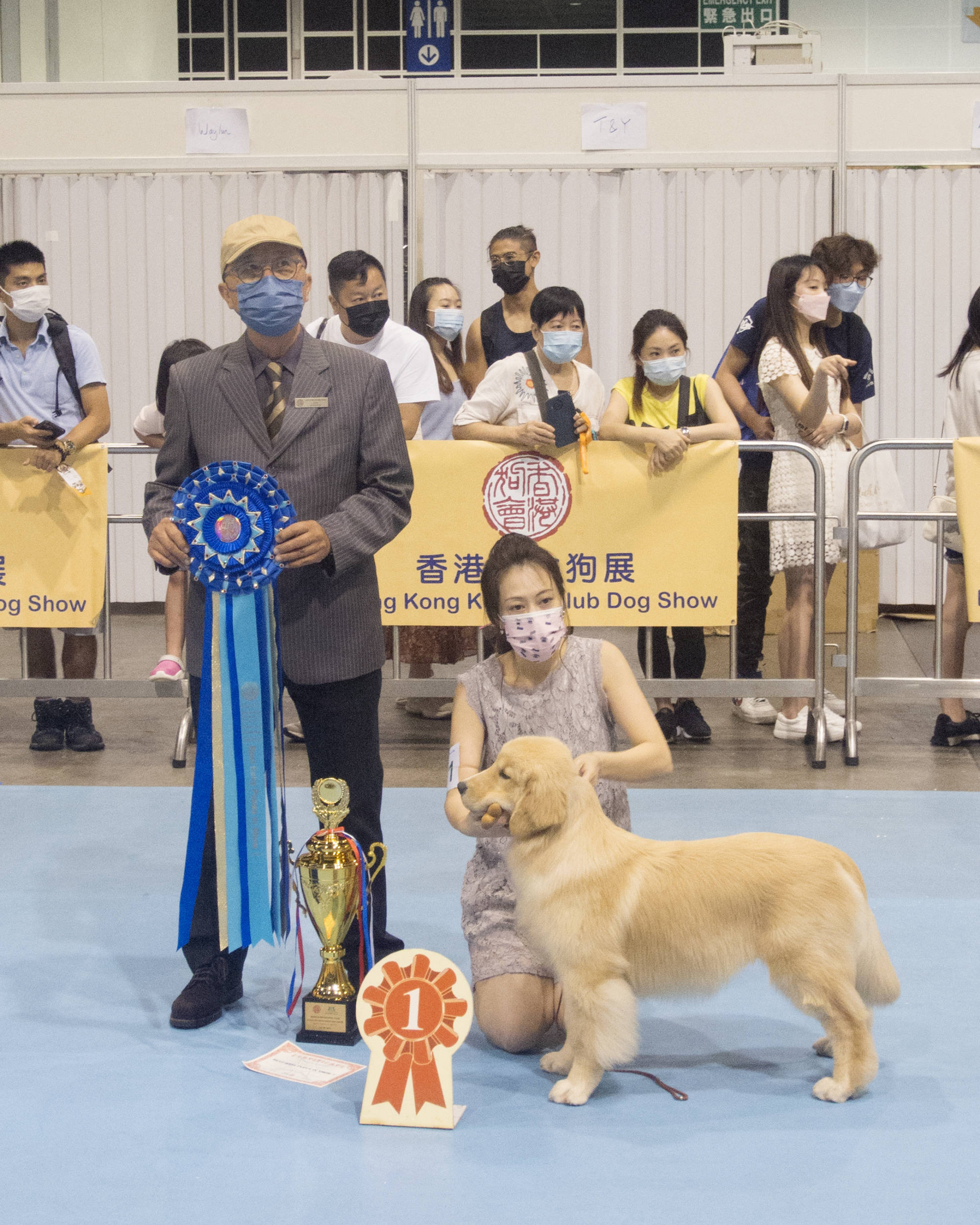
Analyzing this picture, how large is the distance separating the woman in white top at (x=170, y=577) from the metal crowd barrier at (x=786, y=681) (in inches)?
37.1

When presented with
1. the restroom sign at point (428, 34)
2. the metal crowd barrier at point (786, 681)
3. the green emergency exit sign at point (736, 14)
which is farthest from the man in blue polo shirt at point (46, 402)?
the green emergency exit sign at point (736, 14)

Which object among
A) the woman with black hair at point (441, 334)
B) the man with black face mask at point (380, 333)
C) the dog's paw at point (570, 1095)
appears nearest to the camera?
the dog's paw at point (570, 1095)

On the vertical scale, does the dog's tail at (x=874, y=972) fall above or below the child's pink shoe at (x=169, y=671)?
below

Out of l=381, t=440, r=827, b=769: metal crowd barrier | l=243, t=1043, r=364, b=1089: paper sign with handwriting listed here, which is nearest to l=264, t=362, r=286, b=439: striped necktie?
l=243, t=1043, r=364, b=1089: paper sign with handwriting

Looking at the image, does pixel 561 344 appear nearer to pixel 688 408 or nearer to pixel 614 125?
pixel 688 408

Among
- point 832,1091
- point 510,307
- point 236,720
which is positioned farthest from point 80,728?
point 832,1091

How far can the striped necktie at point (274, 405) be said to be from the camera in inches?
116

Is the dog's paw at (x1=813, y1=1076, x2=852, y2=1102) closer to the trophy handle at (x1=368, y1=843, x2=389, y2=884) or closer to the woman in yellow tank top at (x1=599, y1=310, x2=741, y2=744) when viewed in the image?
the trophy handle at (x1=368, y1=843, x2=389, y2=884)

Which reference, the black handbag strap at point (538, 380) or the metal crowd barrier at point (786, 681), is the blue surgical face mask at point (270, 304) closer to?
the black handbag strap at point (538, 380)

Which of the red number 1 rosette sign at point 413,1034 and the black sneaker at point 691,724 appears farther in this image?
the black sneaker at point 691,724

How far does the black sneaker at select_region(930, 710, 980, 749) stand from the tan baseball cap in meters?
3.87

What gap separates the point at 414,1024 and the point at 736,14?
1365 centimetres

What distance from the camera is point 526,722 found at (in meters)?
2.95

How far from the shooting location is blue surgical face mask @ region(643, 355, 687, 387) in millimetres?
5254
